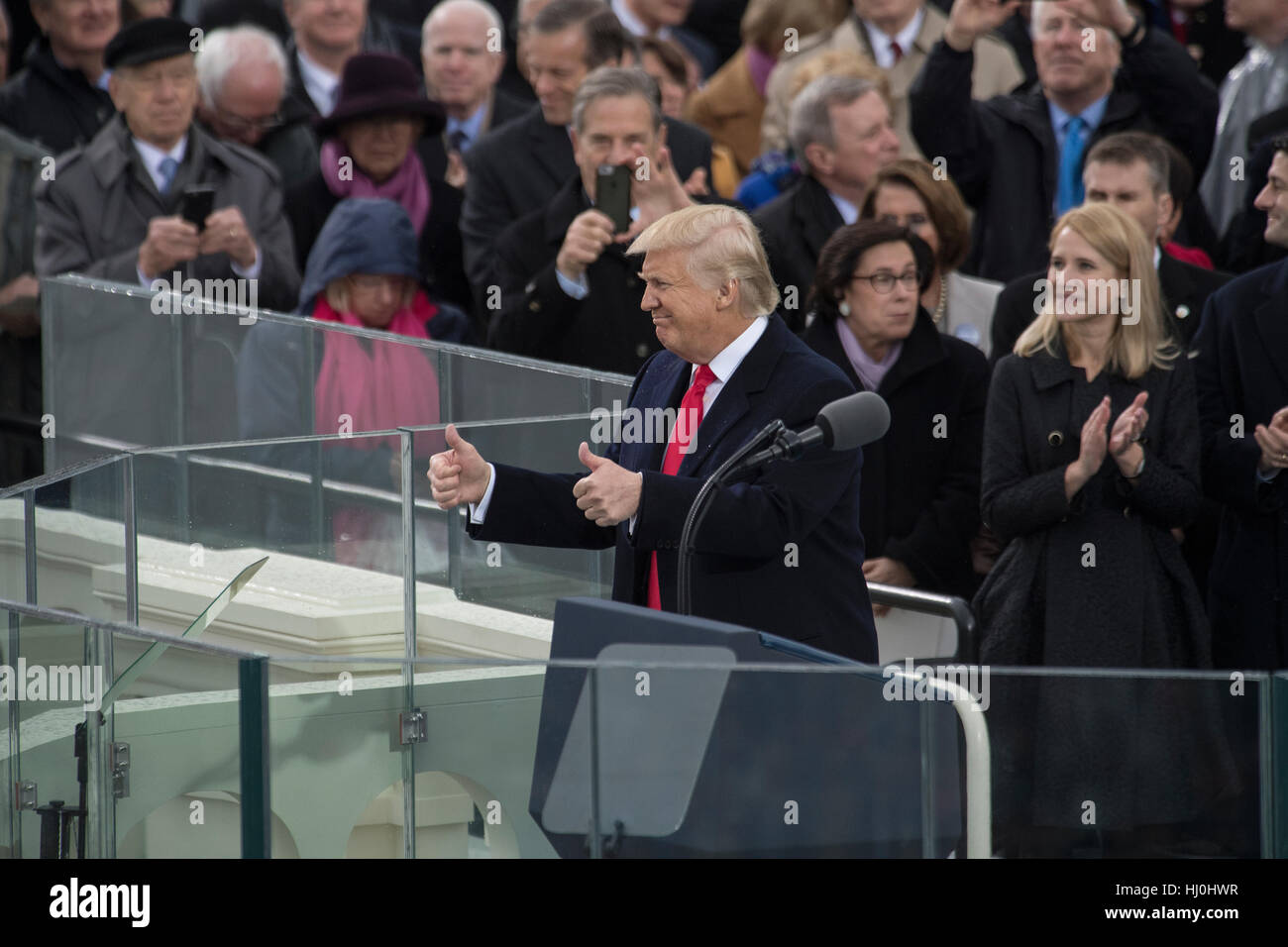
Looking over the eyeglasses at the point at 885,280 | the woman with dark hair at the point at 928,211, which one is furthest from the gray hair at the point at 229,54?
the eyeglasses at the point at 885,280

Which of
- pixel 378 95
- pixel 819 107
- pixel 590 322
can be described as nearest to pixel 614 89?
pixel 590 322

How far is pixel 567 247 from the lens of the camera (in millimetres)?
5941

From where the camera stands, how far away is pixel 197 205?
22.9 ft

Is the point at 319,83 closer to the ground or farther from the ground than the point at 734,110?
farther from the ground

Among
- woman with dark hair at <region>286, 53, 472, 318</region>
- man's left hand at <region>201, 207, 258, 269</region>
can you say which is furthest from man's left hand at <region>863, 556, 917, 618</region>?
man's left hand at <region>201, 207, 258, 269</region>

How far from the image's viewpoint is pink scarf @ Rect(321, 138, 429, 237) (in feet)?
24.0

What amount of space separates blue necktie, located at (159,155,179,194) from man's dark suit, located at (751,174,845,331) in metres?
2.26

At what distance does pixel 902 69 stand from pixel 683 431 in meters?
4.31

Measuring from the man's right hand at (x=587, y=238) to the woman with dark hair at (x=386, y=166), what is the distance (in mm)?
1360

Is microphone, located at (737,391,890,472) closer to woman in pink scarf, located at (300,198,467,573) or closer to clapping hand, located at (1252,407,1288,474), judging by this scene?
woman in pink scarf, located at (300,198,467,573)

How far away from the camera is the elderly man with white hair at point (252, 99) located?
815 centimetres

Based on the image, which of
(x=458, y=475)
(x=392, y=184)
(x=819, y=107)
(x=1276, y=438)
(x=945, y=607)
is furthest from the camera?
(x=392, y=184)

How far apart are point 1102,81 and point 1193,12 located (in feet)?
5.98

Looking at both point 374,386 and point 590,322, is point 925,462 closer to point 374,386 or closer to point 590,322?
point 590,322
